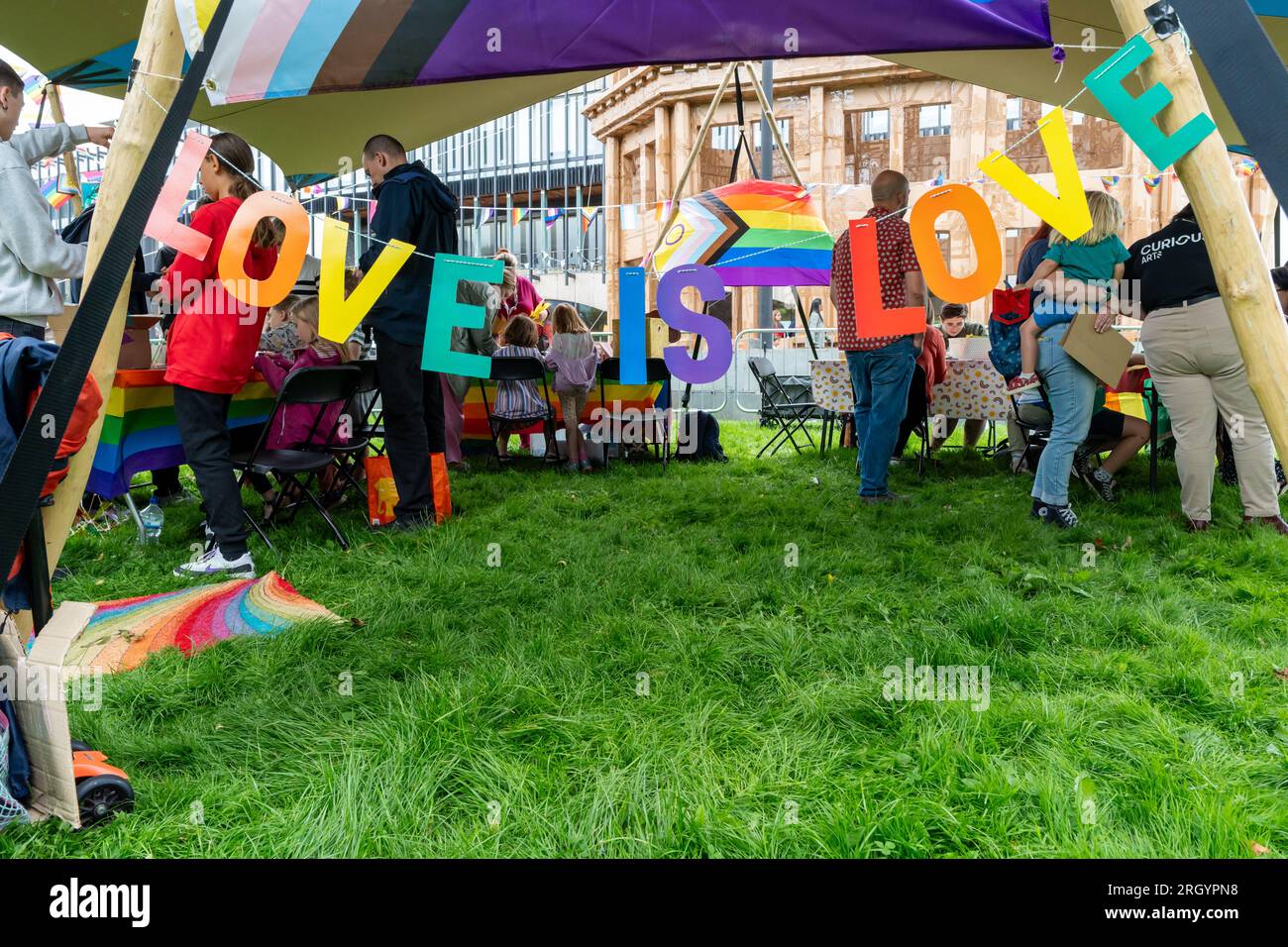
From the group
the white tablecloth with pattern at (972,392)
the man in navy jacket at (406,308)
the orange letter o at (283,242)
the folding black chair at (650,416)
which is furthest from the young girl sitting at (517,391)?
the orange letter o at (283,242)

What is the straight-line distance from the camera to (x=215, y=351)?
4168 millimetres

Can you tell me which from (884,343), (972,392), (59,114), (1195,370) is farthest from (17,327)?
(972,392)

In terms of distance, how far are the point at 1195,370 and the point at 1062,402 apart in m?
0.70

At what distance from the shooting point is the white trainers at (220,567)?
4184 millimetres

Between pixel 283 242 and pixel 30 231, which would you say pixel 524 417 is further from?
pixel 30 231

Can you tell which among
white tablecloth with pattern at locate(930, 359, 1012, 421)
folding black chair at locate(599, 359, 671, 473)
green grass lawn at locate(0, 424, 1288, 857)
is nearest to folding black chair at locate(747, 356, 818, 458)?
folding black chair at locate(599, 359, 671, 473)

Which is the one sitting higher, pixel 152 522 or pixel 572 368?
pixel 572 368

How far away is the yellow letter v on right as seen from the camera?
266cm

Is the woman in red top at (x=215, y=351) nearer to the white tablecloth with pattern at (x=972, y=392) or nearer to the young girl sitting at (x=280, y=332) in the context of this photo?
the young girl sitting at (x=280, y=332)

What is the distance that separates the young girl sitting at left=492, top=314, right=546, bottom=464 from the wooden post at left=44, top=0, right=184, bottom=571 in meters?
4.46

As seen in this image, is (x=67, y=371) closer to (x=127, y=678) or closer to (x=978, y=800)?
(x=127, y=678)

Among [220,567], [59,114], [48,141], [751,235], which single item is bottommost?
[220,567]

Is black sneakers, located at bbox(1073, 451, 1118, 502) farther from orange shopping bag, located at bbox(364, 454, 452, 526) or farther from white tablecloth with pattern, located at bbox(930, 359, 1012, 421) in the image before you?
orange shopping bag, located at bbox(364, 454, 452, 526)
